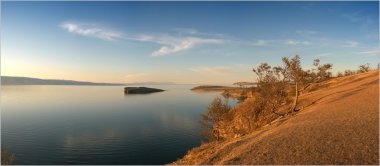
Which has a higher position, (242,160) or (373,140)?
(373,140)

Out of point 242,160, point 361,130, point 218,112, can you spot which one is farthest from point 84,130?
point 361,130

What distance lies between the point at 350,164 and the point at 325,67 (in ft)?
89.6

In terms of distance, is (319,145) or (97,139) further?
(97,139)

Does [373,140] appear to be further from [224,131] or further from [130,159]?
[130,159]

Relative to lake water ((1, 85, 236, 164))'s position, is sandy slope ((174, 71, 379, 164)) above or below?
above

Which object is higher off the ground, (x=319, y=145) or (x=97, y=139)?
(x=319, y=145)

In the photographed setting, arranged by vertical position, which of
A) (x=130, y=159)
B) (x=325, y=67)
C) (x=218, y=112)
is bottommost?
(x=130, y=159)

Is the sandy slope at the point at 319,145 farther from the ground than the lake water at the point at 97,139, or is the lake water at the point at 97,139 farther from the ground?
the sandy slope at the point at 319,145

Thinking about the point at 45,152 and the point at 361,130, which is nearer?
the point at 361,130

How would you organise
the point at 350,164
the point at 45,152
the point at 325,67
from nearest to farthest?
the point at 350,164 < the point at 325,67 < the point at 45,152

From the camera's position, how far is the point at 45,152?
1804 inches

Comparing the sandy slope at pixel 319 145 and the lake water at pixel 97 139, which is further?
the lake water at pixel 97 139

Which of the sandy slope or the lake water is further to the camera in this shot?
the lake water

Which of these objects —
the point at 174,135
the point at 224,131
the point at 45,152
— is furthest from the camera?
the point at 174,135
